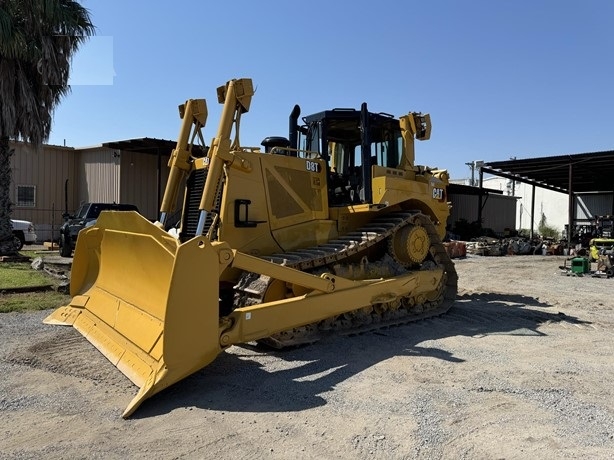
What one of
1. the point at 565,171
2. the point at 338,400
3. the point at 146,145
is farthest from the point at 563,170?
the point at 338,400

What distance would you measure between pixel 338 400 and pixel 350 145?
4921mm

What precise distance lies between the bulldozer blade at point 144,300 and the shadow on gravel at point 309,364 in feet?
1.16

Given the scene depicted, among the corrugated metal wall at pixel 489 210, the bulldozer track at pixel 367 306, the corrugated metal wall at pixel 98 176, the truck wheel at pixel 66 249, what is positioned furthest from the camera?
the corrugated metal wall at pixel 489 210

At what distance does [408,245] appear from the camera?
7605 millimetres

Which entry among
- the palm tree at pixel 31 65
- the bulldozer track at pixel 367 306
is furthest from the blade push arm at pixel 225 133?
the palm tree at pixel 31 65

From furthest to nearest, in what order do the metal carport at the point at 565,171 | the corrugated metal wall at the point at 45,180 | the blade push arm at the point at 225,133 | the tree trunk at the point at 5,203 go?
the metal carport at the point at 565,171, the corrugated metal wall at the point at 45,180, the tree trunk at the point at 5,203, the blade push arm at the point at 225,133

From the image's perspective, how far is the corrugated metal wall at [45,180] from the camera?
24219mm

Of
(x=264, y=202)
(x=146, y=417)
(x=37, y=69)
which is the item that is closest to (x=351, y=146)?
(x=264, y=202)

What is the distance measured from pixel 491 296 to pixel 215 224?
6674 millimetres

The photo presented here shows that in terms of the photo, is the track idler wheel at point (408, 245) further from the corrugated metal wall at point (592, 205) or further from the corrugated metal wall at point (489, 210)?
the corrugated metal wall at point (592, 205)

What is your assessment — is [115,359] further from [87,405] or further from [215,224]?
[215,224]

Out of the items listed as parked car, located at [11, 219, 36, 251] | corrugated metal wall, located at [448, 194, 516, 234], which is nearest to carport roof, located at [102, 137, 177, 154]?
parked car, located at [11, 219, 36, 251]

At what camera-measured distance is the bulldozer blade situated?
14.3ft

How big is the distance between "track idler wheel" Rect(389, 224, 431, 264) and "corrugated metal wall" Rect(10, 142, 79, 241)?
67.2ft
